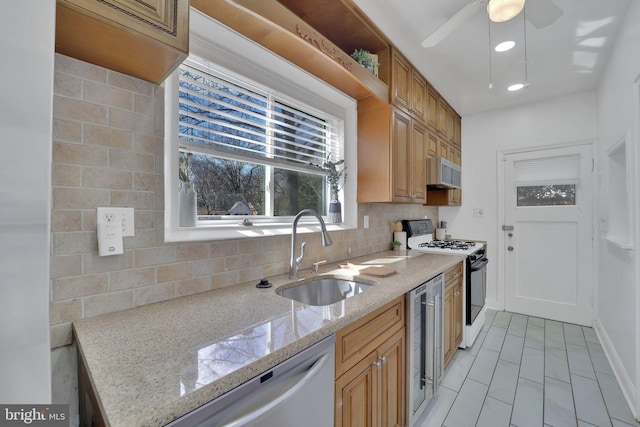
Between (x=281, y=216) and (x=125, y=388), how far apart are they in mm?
1361

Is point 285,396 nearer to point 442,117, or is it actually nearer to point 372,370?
point 372,370

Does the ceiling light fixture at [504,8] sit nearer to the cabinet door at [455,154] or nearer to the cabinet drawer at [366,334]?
the cabinet drawer at [366,334]

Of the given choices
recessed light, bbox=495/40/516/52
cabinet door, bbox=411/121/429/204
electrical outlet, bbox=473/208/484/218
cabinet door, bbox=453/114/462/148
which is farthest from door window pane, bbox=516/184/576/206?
recessed light, bbox=495/40/516/52

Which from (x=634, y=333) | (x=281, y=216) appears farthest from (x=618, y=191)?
(x=281, y=216)

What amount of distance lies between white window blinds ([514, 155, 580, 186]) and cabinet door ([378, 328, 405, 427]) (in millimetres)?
3108

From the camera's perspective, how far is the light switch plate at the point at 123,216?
3.26 ft

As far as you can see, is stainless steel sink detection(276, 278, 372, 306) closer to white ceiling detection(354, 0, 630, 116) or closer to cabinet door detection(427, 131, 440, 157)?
white ceiling detection(354, 0, 630, 116)

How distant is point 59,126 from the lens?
0.91 metres

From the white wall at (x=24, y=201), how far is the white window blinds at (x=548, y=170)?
4.27m

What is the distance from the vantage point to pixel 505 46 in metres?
2.20

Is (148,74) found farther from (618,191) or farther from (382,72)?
(618,191)

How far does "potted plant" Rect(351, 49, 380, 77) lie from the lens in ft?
6.55

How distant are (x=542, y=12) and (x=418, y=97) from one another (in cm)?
106

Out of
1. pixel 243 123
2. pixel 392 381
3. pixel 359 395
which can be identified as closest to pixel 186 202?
pixel 243 123
